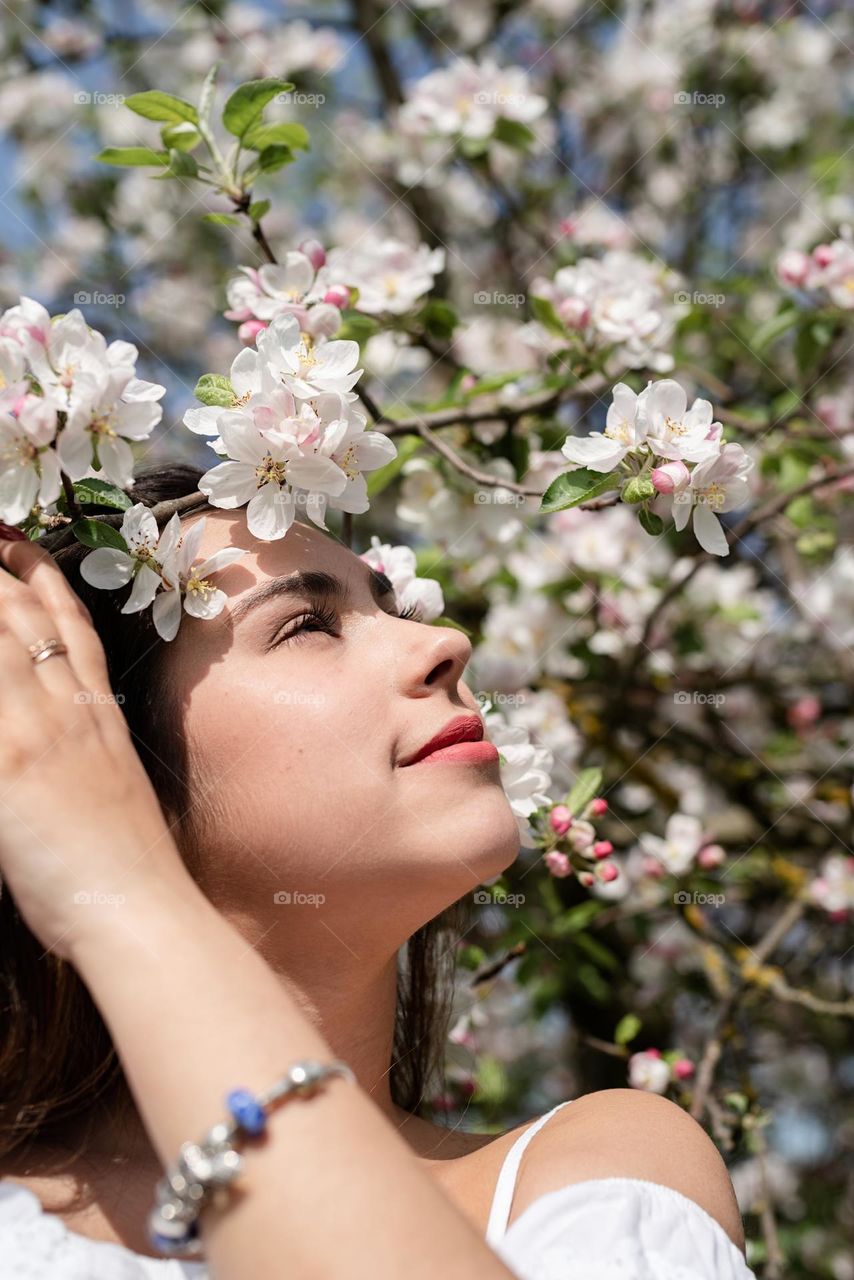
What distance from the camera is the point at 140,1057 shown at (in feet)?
3.00

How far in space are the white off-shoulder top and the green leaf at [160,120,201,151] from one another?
133cm

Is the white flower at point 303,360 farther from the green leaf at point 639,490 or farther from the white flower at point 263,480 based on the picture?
the green leaf at point 639,490

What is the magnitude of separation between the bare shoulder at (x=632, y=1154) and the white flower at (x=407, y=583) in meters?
0.65

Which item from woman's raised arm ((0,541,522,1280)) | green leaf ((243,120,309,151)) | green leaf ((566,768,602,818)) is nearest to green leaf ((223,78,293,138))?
green leaf ((243,120,309,151))

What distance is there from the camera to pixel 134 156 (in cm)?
168

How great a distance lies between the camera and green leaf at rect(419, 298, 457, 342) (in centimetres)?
206

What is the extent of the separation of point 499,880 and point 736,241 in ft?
9.77

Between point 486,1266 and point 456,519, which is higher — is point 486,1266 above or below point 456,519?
above

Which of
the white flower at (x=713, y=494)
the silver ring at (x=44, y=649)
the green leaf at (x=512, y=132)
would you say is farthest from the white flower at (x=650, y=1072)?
the green leaf at (x=512, y=132)

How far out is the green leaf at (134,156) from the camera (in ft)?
5.48

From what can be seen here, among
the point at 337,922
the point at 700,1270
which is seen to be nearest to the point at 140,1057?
the point at 337,922

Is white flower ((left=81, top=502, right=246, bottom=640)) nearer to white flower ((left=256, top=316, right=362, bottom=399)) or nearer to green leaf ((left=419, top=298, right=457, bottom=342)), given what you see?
white flower ((left=256, top=316, right=362, bottom=399))

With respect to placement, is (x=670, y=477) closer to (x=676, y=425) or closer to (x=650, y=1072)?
(x=676, y=425)

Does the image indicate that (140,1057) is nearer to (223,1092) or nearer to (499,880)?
(223,1092)
